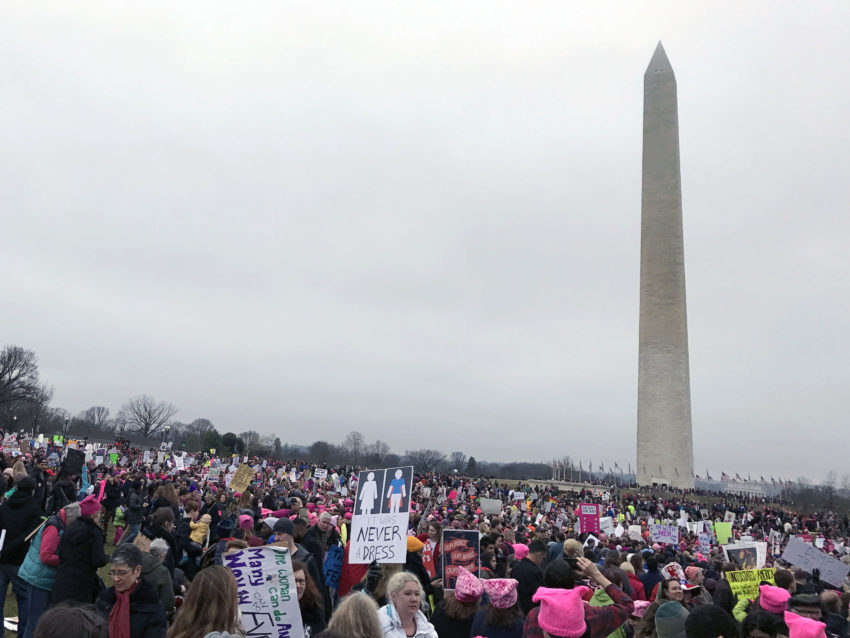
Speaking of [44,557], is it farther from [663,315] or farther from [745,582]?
[663,315]

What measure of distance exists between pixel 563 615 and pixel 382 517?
2.65 m

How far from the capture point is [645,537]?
19781mm

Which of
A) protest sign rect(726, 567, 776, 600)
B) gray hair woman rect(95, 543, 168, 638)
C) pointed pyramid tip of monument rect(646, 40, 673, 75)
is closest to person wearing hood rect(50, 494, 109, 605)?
gray hair woman rect(95, 543, 168, 638)

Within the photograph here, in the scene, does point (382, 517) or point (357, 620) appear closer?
point (357, 620)

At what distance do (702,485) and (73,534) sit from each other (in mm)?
73778

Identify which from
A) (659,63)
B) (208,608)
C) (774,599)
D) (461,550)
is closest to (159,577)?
(208,608)

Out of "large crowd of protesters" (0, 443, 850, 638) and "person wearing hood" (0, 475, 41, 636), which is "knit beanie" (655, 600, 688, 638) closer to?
"large crowd of protesters" (0, 443, 850, 638)

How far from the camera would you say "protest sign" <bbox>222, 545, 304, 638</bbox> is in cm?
454

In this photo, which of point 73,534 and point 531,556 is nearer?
point 73,534

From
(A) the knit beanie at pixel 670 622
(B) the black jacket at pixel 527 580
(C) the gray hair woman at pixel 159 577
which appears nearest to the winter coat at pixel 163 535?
(C) the gray hair woman at pixel 159 577

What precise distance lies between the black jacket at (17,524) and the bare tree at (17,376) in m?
67.6

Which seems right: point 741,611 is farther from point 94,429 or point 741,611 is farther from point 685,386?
point 94,429

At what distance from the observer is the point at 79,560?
6.13m

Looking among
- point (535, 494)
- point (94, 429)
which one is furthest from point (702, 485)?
point (94, 429)
